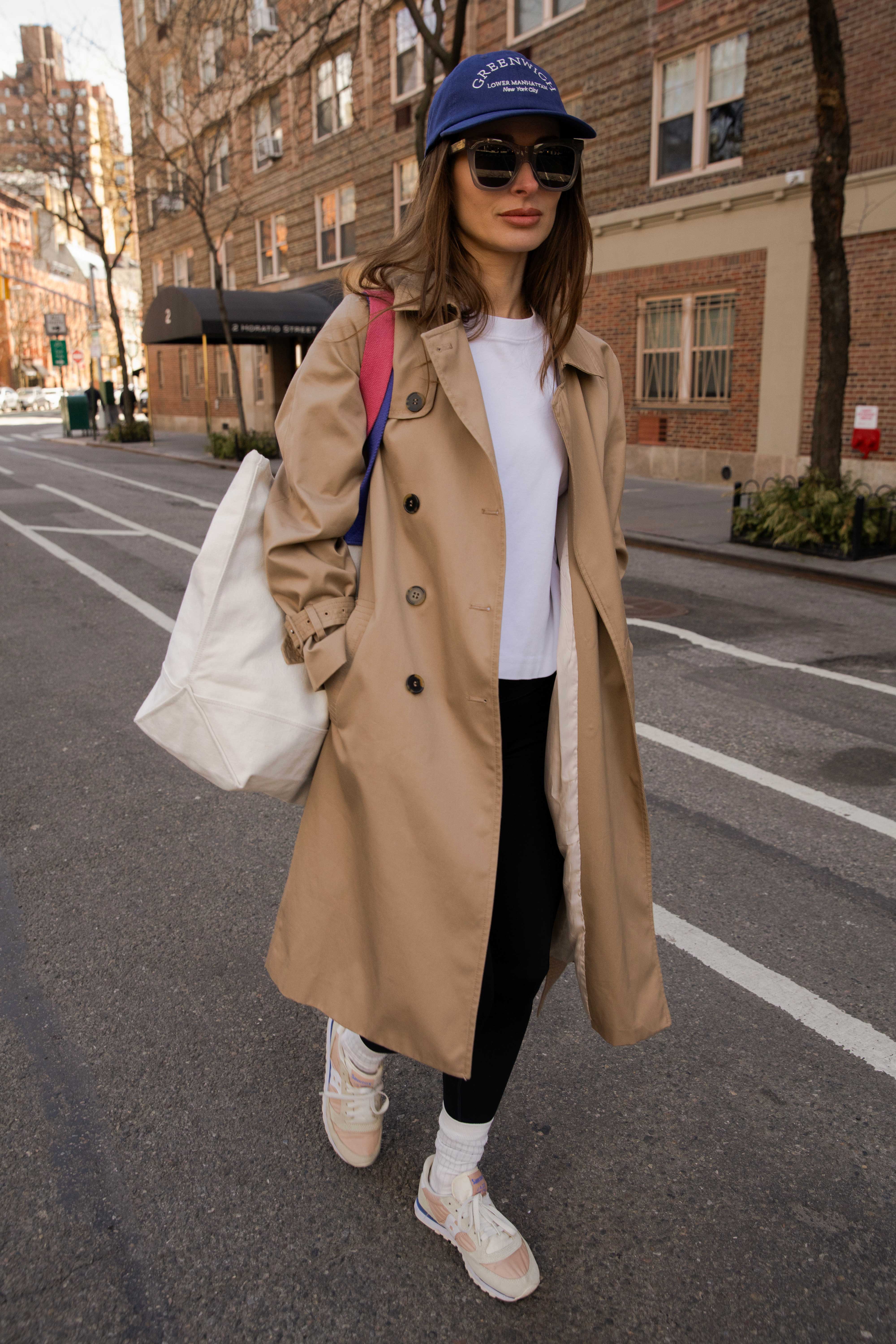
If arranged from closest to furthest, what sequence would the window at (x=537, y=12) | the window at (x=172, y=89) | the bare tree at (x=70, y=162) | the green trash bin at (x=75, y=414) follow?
the window at (x=537, y=12)
the window at (x=172, y=89)
the bare tree at (x=70, y=162)
the green trash bin at (x=75, y=414)

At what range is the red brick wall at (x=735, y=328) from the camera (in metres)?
15.8

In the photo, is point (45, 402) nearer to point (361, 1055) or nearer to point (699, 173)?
point (699, 173)

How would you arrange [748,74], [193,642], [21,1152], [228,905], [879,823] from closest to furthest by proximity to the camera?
[193,642] → [21,1152] → [228,905] → [879,823] → [748,74]

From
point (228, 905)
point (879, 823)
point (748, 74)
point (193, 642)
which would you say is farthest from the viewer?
point (748, 74)

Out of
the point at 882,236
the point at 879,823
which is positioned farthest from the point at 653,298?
the point at 879,823

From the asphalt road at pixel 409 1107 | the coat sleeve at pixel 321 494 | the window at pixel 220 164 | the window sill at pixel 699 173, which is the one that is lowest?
the asphalt road at pixel 409 1107

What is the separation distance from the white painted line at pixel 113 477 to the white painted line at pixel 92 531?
1051 mm

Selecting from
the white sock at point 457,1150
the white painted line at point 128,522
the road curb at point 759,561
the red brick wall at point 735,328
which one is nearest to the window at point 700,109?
the red brick wall at point 735,328

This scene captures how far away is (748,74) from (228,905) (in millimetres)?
16074

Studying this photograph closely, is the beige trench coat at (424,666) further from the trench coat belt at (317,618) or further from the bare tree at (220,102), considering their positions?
the bare tree at (220,102)

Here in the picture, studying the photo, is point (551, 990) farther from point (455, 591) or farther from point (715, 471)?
point (715, 471)

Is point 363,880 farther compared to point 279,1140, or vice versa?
point 279,1140

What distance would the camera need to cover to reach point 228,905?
138 inches

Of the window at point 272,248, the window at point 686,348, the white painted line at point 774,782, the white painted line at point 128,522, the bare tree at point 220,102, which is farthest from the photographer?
the window at point 272,248
